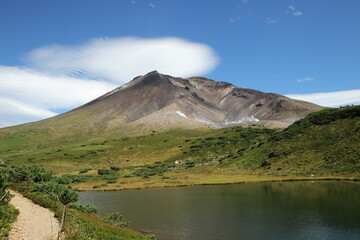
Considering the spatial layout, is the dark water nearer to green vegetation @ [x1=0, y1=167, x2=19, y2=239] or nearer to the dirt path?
the dirt path

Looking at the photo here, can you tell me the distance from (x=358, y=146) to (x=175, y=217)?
70.6 metres

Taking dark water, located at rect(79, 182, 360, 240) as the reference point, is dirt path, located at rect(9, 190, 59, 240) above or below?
above

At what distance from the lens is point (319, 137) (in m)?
110

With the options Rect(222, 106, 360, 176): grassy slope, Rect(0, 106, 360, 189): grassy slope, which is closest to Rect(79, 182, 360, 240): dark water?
Rect(222, 106, 360, 176): grassy slope

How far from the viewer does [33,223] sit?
25.6 m

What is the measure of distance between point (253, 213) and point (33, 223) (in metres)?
35.7

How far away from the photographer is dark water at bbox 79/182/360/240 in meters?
39.0

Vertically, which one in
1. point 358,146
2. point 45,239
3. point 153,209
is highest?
point 358,146

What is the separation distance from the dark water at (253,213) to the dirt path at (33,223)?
16911mm

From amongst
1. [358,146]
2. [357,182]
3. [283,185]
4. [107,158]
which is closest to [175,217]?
[283,185]

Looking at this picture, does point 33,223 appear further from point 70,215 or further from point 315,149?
point 315,149

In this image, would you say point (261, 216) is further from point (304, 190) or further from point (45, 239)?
point (45, 239)

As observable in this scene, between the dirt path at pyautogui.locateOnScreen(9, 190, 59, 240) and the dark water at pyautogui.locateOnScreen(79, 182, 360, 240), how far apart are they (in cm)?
1691

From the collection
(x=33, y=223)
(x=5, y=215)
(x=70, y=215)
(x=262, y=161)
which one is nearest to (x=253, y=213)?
(x=70, y=215)
